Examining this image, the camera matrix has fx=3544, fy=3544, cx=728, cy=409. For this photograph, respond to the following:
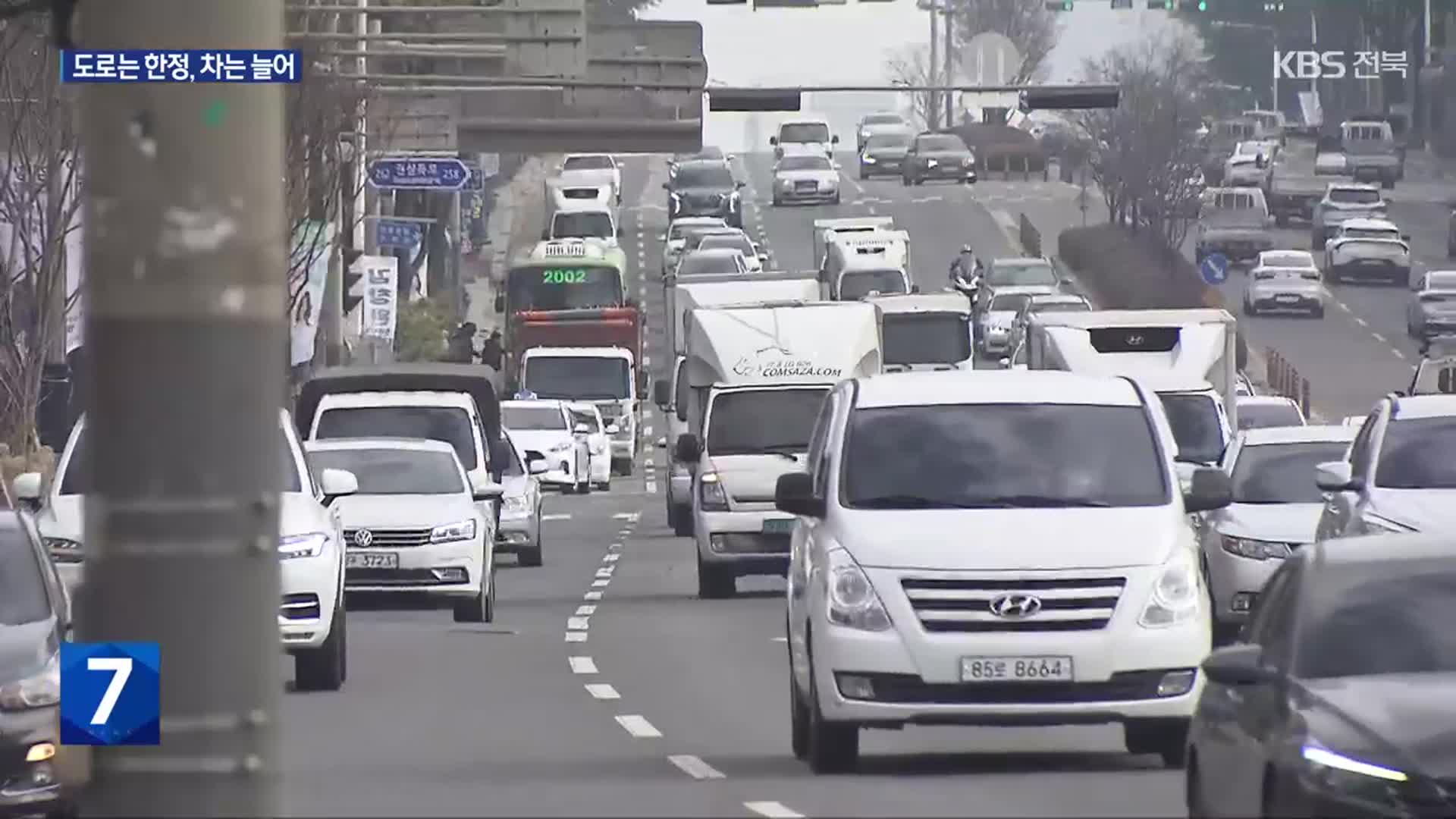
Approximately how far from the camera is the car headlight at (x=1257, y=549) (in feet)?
84.0

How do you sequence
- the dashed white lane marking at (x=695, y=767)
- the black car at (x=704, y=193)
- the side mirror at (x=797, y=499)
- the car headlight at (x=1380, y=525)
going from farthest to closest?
the black car at (x=704, y=193) → the car headlight at (x=1380, y=525) → the side mirror at (x=797, y=499) → the dashed white lane marking at (x=695, y=767)

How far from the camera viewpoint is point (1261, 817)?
34.9 feet

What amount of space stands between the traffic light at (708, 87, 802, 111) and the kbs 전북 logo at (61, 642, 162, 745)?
4587cm

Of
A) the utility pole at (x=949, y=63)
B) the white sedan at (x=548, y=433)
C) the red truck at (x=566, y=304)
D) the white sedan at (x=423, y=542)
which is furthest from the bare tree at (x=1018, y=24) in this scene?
the white sedan at (x=423, y=542)

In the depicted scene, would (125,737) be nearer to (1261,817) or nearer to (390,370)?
(1261,817)

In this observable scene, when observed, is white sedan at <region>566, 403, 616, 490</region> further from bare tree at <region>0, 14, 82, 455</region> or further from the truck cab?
bare tree at <region>0, 14, 82, 455</region>

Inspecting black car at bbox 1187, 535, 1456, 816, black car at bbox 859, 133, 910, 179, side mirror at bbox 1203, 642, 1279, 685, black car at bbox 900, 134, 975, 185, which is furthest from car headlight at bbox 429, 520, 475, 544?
black car at bbox 859, 133, 910, 179

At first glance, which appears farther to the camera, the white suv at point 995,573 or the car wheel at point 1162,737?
the car wheel at point 1162,737

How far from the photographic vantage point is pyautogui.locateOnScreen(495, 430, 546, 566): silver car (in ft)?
124

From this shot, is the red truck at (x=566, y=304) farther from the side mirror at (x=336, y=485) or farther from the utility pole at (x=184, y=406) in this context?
the utility pole at (x=184, y=406)

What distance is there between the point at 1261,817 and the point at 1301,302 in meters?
73.5

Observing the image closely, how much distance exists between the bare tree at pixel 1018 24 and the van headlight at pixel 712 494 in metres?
118

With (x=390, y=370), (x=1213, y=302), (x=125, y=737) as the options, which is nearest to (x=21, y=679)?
(x=125, y=737)

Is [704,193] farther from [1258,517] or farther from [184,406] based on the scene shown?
[184,406]
